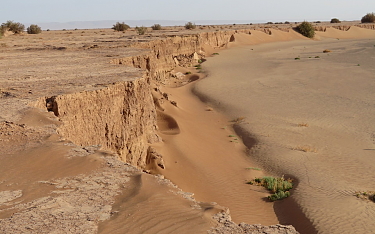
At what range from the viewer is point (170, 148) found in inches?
526

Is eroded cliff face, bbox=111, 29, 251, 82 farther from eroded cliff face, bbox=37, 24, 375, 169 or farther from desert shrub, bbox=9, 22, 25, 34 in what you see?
desert shrub, bbox=9, 22, 25, 34

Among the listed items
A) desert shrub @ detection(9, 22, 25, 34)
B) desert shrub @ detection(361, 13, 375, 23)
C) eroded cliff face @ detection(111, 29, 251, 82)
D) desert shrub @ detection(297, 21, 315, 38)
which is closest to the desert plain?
eroded cliff face @ detection(111, 29, 251, 82)

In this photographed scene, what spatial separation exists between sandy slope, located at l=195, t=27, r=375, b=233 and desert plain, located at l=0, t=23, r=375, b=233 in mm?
59

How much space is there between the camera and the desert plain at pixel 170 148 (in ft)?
17.4

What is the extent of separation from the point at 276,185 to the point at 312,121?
7.74 m

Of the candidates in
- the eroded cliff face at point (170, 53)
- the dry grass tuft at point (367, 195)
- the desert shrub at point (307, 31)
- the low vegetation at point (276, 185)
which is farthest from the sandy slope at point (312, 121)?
the desert shrub at point (307, 31)

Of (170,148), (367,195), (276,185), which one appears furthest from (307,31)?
(367,195)

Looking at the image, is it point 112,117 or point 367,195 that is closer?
point 112,117

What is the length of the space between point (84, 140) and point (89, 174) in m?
3.21

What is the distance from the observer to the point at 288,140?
52.7ft

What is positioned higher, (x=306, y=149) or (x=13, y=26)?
(x=13, y=26)

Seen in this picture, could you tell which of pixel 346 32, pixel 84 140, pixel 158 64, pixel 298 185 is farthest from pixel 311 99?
pixel 346 32

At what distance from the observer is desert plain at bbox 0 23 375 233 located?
529cm

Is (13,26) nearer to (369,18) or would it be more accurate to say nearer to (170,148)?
(170,148)
